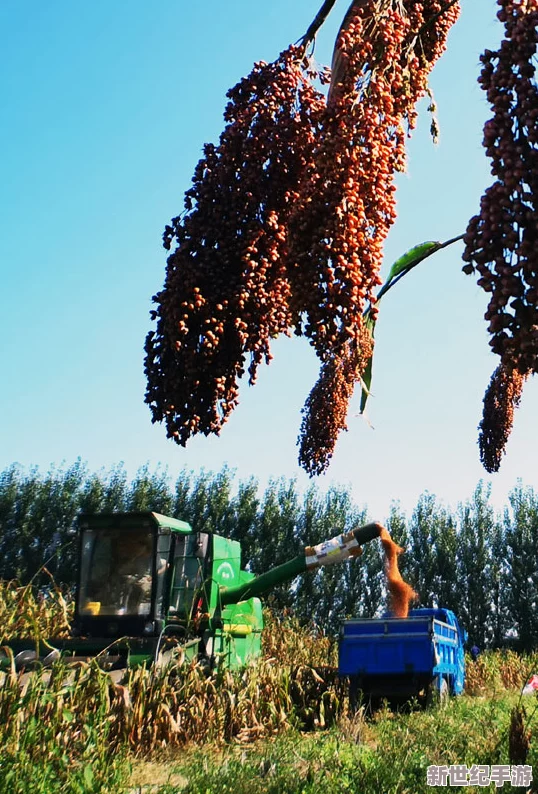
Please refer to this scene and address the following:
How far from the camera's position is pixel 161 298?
2236 mm

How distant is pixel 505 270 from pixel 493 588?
808 inches

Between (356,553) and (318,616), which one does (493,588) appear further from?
(356,553)

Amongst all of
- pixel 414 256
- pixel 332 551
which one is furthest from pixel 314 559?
pixel 414 256

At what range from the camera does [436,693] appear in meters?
9.72

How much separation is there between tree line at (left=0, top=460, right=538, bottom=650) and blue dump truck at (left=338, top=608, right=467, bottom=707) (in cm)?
877

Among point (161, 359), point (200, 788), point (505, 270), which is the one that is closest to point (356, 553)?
point (200, 788)

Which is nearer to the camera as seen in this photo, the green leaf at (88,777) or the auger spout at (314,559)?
the green leaf at (88,777)

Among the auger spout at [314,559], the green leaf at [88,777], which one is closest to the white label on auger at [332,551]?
the auger spout at [314,559]

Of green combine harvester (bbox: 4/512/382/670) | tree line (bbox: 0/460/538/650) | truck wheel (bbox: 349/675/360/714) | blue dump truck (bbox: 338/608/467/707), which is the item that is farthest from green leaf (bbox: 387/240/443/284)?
tree line (bbox: 0/460/538/650)

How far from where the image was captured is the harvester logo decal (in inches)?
416

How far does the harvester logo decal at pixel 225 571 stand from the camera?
10568 millimetres

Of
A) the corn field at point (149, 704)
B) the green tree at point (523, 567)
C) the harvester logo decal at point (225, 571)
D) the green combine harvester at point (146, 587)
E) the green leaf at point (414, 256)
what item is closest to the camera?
the green leaf at point (414, 256)

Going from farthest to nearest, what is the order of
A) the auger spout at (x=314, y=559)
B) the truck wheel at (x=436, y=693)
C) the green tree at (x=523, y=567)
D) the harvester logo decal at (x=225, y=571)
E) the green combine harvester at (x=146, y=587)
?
the green tree at (x=523, y=567)
the harvester logo decal at (x=225, y=571)
the auger spout at (x=314, y=559)
the truck wheel at (x=436, y=693)
the green combine harvester at (x=146, y=587)

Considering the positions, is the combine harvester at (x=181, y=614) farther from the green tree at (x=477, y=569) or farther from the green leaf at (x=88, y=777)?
the green tree at (x=477, y=569)
